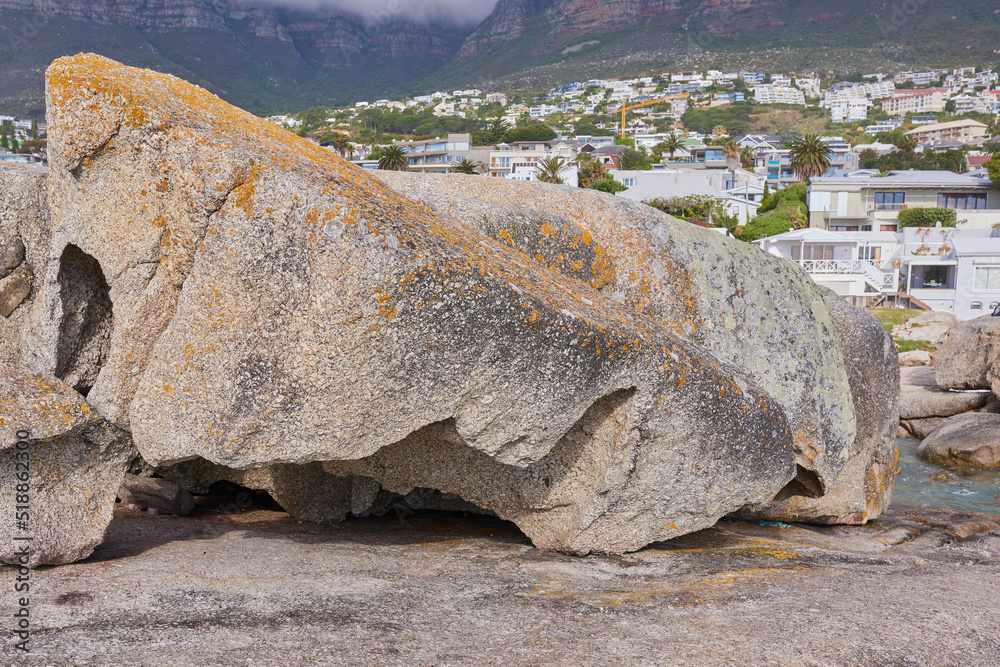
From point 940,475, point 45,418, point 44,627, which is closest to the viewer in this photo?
point 44,627

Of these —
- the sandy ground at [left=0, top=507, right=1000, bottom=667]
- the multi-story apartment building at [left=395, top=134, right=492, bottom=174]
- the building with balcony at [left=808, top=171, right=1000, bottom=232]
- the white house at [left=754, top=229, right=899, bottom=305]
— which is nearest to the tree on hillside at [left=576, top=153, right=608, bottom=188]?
the building with balcony at [left=808, top=171, right=1000, bottom=232]

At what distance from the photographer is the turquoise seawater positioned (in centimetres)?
1953

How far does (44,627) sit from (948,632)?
26.0ft

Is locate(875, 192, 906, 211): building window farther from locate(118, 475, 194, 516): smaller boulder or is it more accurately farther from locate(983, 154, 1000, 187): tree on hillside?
locate(118, 475, 194, 516): smaller boulder

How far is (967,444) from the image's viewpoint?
24656mm

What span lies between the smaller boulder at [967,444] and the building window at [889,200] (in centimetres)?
6162

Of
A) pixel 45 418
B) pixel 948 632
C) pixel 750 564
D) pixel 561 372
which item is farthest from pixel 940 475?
pixel 45 418

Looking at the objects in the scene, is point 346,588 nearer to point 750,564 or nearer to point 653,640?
point 653,640

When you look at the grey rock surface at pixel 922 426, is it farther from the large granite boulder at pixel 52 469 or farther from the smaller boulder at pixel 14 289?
the smaller boulder at pixel 14 289

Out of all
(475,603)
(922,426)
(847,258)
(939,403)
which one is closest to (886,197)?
(847,258)

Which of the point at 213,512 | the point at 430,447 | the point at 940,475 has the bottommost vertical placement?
the point at 940,475

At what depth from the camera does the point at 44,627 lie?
6504 millimetres

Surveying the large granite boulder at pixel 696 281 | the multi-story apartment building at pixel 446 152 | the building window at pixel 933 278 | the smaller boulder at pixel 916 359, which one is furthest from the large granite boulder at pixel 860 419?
the multi-story apartment building at pixel 446 152

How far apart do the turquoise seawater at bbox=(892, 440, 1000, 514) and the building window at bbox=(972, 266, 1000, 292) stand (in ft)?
126
